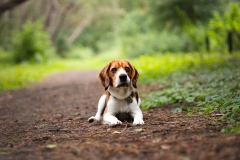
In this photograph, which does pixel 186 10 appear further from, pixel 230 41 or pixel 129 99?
pixel 129 99

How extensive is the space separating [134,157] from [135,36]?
25313 mm

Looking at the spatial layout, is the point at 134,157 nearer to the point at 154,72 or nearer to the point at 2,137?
the point at 2,137

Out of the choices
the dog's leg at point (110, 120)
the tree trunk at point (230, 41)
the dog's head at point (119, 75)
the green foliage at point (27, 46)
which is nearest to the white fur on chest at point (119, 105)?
the dog's leg at point (110, 120)

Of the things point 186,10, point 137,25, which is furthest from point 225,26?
point 137,25

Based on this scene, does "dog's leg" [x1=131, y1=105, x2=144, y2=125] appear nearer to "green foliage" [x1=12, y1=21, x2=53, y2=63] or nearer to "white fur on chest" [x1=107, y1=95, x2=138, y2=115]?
"white fur on chest" [x1=107, y1=95, x2=138, y2=115]

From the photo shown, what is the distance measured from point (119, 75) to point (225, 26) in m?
10.9

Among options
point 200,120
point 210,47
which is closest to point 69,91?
point 200,120

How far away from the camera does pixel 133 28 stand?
2822 centimetres

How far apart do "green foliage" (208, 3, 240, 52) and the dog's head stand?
27.6 ft

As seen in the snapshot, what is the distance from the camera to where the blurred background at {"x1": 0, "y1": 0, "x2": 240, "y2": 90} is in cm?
1472

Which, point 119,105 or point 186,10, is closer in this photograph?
point 119,105

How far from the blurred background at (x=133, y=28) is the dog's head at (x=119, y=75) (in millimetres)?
7956

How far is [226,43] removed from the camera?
16.1 metres

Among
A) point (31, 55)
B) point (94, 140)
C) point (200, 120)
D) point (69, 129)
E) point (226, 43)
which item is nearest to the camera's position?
point (94, 140)
